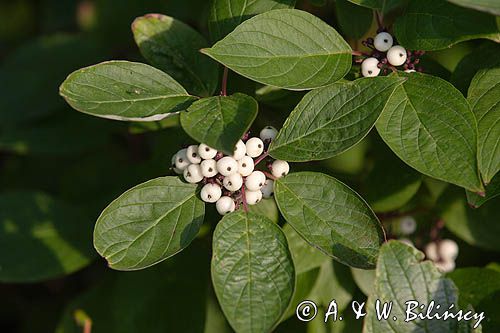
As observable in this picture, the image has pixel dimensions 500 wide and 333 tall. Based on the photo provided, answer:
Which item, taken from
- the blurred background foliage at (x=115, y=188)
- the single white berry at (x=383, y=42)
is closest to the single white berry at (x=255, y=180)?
the blurred background foliage at (x=115, y=188)

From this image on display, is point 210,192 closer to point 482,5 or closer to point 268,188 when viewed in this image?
point 268,188

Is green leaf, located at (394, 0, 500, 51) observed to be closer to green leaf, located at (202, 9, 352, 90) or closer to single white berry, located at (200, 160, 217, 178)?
green leaf, located at (202, 9, 352, 90)

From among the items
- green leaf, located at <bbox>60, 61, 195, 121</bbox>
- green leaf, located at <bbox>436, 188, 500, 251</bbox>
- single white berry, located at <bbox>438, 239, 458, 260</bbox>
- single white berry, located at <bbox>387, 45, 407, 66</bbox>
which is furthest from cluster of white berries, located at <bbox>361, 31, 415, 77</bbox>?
single white berry, located at <bbox>438, 239, 458, 260</bbox>

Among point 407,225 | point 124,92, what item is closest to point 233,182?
point 124,92

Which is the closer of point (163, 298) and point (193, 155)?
point (193, 155)

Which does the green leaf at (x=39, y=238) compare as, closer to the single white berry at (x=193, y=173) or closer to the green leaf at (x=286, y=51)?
the single white berry at (x=193, y=173)
